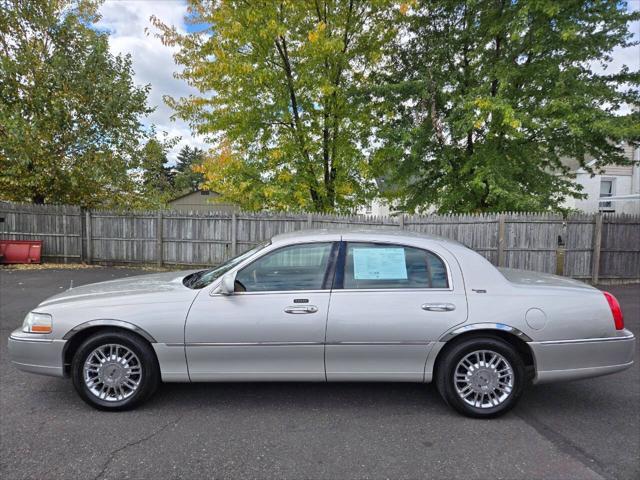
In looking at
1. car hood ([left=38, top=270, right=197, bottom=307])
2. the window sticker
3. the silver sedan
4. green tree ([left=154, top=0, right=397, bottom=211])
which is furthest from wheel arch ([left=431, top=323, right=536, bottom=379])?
green tree ([left=154, top=0, right=397, bottom=211])

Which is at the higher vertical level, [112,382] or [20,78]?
[20,78]

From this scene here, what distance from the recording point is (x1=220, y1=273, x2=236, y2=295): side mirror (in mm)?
3152

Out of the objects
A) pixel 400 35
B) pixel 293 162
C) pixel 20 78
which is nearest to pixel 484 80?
pixel 400 35

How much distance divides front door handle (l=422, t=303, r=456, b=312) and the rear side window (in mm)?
165

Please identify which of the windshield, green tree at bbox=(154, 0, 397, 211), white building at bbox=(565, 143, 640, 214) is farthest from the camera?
white building at bbox=(565, 143, 640, 214)

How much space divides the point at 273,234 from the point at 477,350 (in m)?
8.27

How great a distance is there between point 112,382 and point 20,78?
13.1 metres

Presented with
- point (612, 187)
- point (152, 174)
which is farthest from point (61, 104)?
point (612, 187)

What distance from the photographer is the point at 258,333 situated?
315 centimetres

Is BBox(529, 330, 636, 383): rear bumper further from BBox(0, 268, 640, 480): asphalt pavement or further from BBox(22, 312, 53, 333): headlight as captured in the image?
BBox(22, 312, 53, 333): headlight

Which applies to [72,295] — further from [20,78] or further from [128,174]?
[20,78]

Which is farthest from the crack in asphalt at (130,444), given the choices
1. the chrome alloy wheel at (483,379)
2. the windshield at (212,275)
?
the chrome alloy wheel at (483,379)

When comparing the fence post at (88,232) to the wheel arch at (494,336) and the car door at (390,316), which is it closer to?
the car door at (390,316)

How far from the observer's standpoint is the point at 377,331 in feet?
10.3
